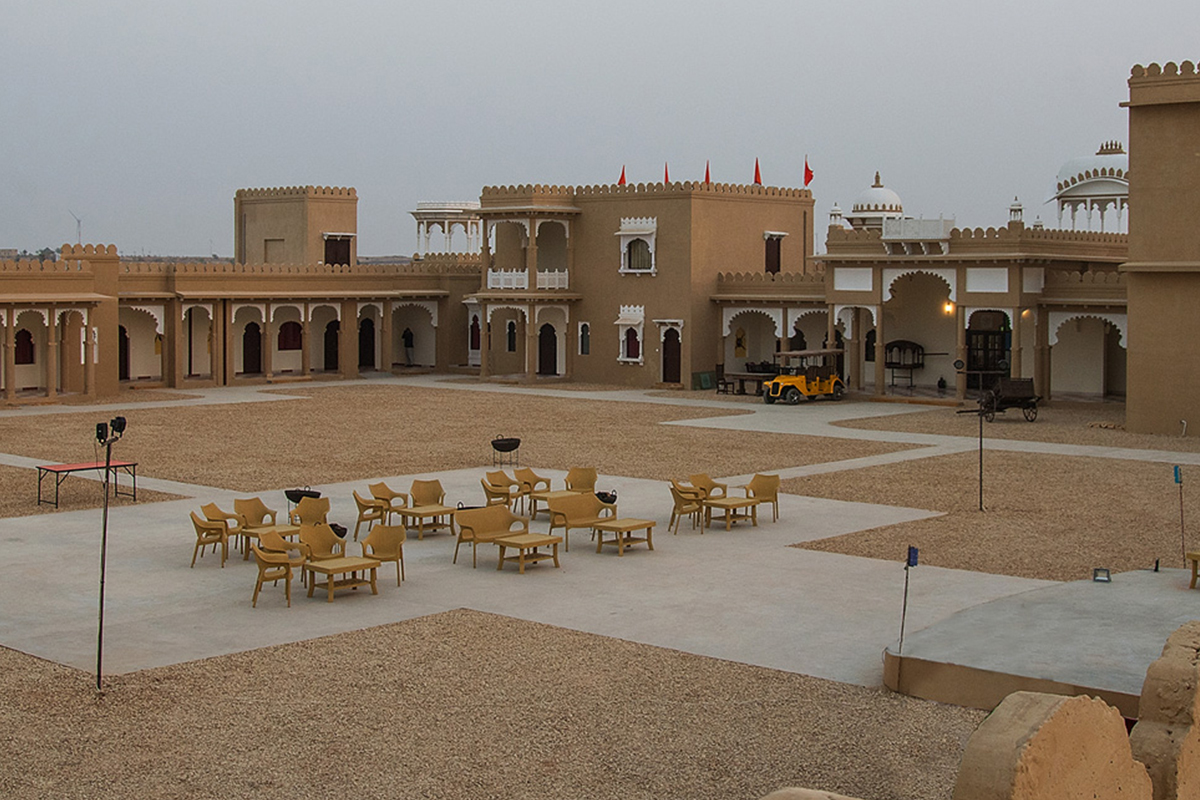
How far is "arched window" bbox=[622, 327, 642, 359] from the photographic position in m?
44.5

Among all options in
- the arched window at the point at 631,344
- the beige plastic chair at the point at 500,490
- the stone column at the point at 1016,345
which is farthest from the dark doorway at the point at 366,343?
the beige plastic chair at the point at 500,490

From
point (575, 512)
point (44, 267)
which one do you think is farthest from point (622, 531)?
point (44, 267)

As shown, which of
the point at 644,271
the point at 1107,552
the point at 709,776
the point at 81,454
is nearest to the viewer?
the point at 709,776

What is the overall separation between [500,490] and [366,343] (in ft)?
107

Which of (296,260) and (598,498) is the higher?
(296,260)

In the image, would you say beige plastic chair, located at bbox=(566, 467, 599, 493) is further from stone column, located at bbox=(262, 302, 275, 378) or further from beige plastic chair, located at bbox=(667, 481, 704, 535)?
stone column, located at bbox=(262, 302, 275, 378)

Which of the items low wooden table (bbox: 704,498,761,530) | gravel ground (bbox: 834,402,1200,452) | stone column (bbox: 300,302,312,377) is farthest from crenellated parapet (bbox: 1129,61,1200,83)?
stone column (bbox: 300,302,312,377)

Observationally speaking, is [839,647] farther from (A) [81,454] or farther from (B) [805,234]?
(B) [805,234]

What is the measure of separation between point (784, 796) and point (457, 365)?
45.6 m

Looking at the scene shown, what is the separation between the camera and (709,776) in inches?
371

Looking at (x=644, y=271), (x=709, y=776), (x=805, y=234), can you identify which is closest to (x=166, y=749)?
(x=709, y=776)

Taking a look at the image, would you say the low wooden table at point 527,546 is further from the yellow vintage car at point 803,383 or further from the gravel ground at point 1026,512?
the yellow vintage car at point 803,383

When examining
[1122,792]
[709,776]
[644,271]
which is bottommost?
[709,776]

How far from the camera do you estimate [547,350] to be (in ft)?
155
